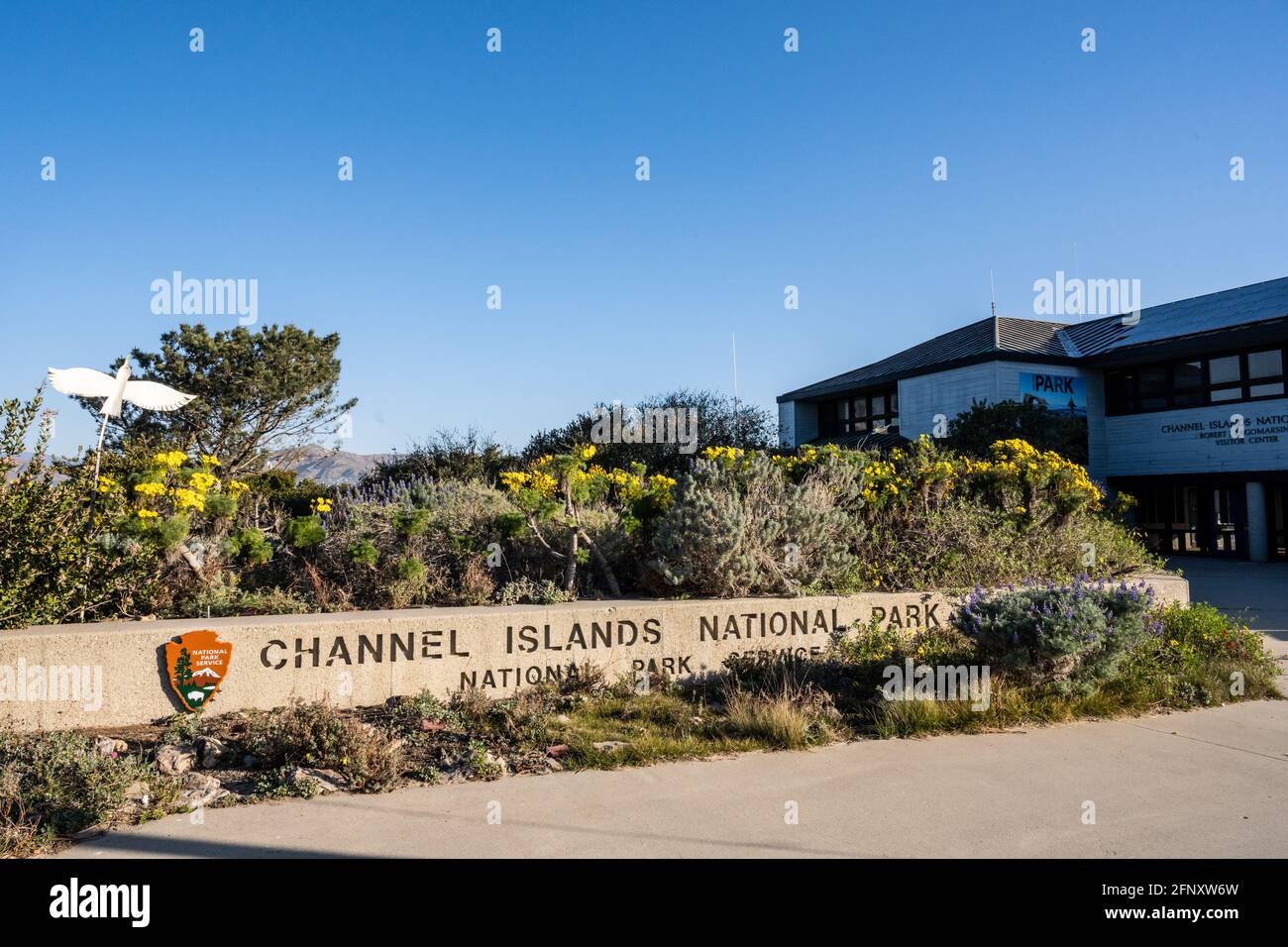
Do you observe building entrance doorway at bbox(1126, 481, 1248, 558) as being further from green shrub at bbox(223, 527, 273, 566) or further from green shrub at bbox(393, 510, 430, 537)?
green shrub at bbox(223, 527, 273, 566)

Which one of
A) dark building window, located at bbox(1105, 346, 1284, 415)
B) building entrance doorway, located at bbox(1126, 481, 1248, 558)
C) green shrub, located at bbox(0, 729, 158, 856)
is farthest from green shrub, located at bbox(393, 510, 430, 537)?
dark building window, located at bbox(1105, 346, 1284, 415)

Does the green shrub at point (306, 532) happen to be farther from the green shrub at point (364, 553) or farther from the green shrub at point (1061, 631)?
the green shrub at point (1061, 631)

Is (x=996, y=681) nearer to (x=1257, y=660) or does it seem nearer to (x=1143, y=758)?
(x=1143, y=758)

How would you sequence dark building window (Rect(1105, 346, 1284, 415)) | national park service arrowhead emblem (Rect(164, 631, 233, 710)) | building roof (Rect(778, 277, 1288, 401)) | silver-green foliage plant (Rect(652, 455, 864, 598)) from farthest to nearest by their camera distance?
building roof (Rect(778, 277, 1288, 401)), dark building window (Rect(1105, 346, 1284, 415)), silver-green foliage plant (Rect(652, 455, 864, 598)), national park service arrowhead emblem (Rect(164, 631, 233, 710))

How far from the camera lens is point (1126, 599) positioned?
6551 millimetres

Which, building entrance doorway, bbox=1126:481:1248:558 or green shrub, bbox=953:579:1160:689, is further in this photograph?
building entrance doorway, bbox=1126:481:1248:558

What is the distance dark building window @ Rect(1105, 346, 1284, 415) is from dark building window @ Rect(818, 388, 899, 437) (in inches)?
238

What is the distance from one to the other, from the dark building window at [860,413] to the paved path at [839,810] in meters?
22.0

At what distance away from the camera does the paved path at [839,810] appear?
159 inches

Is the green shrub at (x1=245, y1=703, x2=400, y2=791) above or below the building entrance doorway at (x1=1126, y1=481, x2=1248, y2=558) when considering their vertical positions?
below

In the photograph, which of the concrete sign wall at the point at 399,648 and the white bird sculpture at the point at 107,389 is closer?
the concrete sign wall at the point at 399,648

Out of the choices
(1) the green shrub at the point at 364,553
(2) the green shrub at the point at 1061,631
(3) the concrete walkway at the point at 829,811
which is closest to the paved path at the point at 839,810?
(3) the concrete walkway at the point at 829,811

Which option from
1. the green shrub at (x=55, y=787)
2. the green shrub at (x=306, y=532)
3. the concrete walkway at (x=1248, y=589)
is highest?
the green shrub at (x=306, y=532)

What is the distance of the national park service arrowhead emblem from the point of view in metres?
5.91
